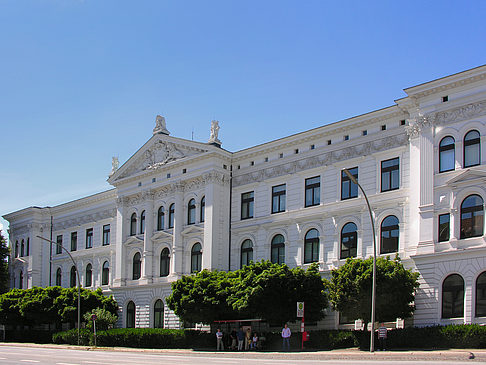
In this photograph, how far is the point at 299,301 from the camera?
124ft

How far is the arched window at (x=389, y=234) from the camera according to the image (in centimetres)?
3819

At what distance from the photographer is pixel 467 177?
33.9m

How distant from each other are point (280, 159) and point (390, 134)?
8.58 meters

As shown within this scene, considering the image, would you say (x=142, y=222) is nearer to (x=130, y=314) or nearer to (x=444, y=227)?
(x=130, y=314)

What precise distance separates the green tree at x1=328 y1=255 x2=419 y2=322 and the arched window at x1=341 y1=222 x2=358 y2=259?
507 centimetres

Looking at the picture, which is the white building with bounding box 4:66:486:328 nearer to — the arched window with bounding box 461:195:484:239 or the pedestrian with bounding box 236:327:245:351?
the arched window with bounding box 461:195:484:239

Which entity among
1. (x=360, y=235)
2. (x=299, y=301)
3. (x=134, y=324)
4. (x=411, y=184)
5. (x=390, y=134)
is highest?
(x=390, y=134)

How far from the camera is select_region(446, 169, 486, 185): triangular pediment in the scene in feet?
109

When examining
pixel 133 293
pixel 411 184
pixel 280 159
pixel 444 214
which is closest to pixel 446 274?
pixel 444 214

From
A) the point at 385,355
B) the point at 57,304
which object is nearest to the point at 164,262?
the point at 57,304

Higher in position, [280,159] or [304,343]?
[280,159]

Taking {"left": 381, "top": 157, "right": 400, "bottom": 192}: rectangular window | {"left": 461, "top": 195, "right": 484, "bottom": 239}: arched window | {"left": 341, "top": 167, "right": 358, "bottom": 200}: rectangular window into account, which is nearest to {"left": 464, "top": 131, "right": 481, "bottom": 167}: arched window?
{"left": 461, "top": 195, "right": 484, "bottom": 239}: arched window

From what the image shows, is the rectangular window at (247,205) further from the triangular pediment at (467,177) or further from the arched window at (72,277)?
the arched window at (72,277)

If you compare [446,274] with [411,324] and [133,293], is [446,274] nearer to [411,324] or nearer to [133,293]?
[411,324]
